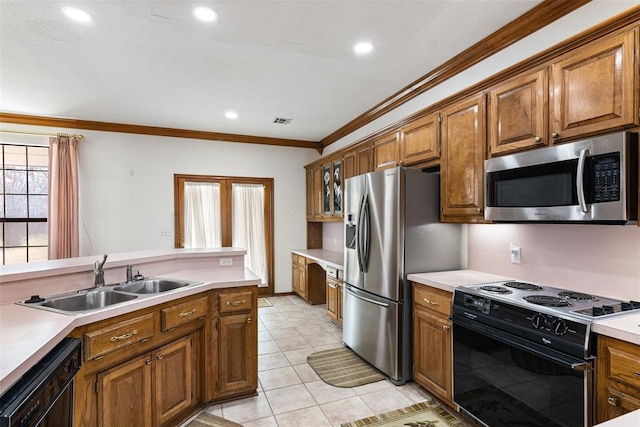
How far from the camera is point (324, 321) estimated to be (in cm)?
460

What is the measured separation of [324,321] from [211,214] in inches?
102

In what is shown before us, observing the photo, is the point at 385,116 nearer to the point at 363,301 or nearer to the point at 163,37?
the point at 363,301

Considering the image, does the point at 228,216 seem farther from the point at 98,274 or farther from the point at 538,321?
the point at 538,321

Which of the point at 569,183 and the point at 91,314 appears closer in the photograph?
the point at 91,314

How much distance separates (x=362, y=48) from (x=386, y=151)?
1.19m

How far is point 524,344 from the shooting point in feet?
6.03

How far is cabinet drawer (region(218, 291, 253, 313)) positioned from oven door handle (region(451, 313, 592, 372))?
1.52 meters

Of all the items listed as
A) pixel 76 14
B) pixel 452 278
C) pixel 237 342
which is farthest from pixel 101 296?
pixel 452 278

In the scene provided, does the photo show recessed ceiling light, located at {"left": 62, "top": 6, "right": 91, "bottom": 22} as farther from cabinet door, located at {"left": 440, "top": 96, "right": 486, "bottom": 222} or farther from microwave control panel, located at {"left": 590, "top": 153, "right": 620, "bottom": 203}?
microwave control panel, located at {"left": 590, "top": 153, "right": 620, "bottom": 203}

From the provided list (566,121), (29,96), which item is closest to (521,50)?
(566,121)

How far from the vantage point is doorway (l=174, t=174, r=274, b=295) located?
5434 millimetres

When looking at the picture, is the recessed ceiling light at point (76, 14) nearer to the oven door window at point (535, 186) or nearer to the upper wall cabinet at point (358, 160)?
the upper wall cabinet at point (358, 160)

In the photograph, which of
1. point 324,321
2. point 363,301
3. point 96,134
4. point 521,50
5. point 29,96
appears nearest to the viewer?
point 521,50

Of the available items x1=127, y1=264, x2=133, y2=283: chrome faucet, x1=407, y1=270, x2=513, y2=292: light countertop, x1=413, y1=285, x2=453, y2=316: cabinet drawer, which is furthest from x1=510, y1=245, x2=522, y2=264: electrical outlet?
x1=127, y1=264, x2=133, y2=283: chrome faucet
